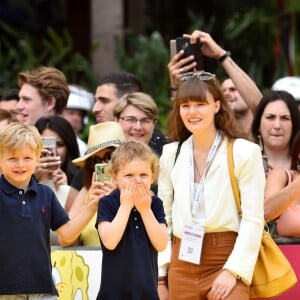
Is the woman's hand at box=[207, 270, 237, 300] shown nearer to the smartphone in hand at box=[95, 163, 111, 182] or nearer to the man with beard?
the smartphone in hand at box=[95, 163, 111, 182]

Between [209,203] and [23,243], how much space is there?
1108 mm

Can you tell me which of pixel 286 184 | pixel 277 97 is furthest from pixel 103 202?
pixel 277 97

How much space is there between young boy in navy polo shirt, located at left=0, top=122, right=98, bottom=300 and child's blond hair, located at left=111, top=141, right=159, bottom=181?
44 centimetres

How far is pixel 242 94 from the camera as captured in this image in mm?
8680

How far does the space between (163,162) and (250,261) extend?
2.79 feet

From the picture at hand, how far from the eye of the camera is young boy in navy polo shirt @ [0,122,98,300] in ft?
21.0

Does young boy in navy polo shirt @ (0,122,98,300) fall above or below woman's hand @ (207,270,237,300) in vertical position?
above

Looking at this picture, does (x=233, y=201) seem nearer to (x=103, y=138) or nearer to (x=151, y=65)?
(x=103, y=138)

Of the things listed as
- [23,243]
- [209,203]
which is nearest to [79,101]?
[209,203]

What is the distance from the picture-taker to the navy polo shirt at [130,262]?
6.39m

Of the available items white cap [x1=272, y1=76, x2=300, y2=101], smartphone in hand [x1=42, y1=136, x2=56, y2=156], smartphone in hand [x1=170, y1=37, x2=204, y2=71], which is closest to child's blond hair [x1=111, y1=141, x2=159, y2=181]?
smartphone in hand [x1=42, y1=136, x2=56, y2=156]

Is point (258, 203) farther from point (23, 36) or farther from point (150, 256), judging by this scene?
point (23, 36)

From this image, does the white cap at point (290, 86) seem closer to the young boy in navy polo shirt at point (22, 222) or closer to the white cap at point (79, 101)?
the white cap at point (79, 101)

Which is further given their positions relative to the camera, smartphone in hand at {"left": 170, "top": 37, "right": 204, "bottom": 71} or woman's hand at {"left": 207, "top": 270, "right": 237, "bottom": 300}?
smartphone in hand at {"left": 170, "top": 37, "right": 204, "bottom": 71}
